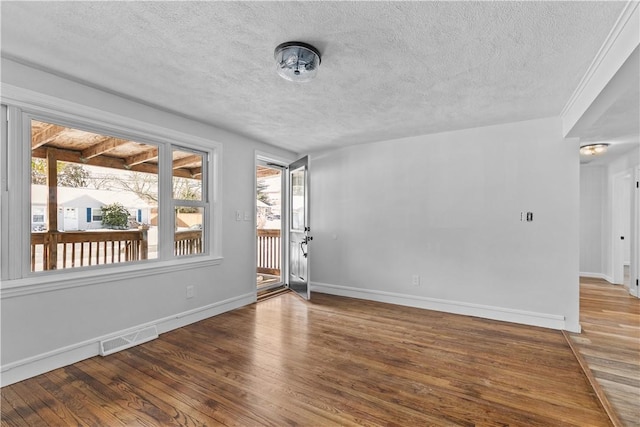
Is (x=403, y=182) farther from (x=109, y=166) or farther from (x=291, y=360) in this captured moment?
(x=109, y=166)

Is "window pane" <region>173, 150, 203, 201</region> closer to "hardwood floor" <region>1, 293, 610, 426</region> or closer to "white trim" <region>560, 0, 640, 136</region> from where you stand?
"hardwood floor" <region>1, 293, 610, 426</region>

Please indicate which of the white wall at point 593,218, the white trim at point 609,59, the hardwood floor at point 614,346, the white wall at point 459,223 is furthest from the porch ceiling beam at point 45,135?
the white wall at point 593,218

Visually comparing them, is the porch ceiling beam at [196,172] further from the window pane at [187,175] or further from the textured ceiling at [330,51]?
the textured ceiling at [330,51]

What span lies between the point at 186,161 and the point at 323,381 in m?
2.85

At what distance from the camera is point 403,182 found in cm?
445

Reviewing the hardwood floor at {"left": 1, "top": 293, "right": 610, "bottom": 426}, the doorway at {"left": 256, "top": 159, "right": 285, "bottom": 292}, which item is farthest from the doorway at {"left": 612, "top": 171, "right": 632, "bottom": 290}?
the doorway at {"left": 256, "top": 159, "right": 285, "bottom": 292}

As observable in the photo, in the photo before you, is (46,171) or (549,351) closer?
(46,171)

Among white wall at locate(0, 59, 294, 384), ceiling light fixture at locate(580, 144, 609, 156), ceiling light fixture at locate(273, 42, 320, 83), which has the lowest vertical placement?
white wall at locate(0, 59, 294, 384)

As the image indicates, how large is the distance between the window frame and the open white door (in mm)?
1784

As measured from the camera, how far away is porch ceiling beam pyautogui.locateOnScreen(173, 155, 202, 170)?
3605 millimetres

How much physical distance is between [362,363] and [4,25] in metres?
3.39

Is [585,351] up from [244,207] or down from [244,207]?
down

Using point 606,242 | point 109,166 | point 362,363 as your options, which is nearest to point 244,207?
point 109,166

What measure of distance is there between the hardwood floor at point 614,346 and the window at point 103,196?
386 centimetres
